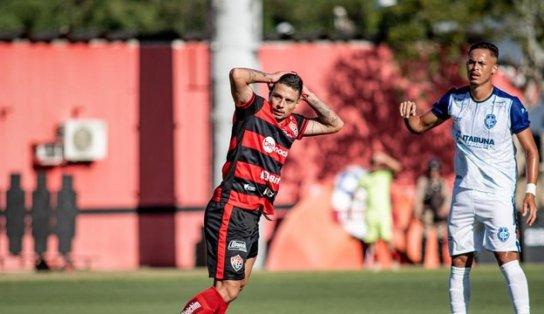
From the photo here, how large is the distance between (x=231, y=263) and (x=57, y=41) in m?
18.6

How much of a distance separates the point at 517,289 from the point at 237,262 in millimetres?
2329

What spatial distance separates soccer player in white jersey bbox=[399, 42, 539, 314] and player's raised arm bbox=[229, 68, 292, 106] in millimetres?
1448

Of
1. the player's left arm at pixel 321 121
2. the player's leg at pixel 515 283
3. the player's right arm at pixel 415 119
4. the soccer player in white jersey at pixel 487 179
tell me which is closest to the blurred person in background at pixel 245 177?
the player's left arm at pixel 321 121

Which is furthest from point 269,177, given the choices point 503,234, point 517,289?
point 517,289

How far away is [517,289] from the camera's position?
1088cm

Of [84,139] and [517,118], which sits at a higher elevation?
[517,118]

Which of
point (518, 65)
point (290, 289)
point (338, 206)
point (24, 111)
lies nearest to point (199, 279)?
point (290, 289)

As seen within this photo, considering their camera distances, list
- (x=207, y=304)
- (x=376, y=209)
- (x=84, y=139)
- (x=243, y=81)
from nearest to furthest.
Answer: (x=207, y=304), (x=243, y=81), (x=376, y=209), (x=84, y=139)

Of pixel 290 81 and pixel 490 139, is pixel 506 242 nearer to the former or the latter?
pixel 490 139

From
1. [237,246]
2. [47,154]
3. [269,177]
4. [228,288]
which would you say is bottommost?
[47,154]

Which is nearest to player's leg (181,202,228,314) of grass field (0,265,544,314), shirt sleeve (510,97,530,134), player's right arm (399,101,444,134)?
player's right arm (399,101,444,134)

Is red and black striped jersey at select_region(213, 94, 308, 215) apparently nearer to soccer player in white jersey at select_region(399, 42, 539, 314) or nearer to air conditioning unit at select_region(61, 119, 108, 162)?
soccer player in white jersey at select_region(399, 42, 539, 314)

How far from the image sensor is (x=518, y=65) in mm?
28875

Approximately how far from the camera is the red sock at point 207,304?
10.0m
